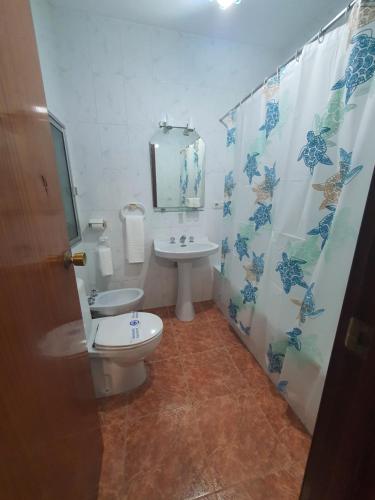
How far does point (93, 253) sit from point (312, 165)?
1.86 meters

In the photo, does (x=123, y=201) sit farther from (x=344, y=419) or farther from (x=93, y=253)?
(x=344, y=419)

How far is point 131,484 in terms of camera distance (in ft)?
3.08

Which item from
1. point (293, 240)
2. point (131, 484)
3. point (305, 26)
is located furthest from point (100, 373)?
point (305, 26)

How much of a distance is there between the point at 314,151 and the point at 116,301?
6.07 feet

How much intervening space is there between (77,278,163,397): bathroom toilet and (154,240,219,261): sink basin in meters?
0.57

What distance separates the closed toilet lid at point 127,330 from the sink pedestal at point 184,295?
67 centimetres

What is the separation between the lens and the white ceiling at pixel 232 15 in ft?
4.67

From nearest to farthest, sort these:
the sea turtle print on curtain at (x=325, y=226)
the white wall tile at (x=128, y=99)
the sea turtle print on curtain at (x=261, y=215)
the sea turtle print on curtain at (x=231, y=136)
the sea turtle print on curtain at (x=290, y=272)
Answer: the sea turtle print on curtain at (x=325, y=226) → the sea turtle print on curtain at (x=290, y=272) → the sea turtle print on curtain at (x=261, y=215) → the white wall tile at (x=128, y=99) → the sea turtle print on curtain at (x=231, y=136)

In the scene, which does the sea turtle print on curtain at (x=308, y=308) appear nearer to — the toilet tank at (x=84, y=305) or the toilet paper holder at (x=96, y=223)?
the toilet tank at (x=84, y=305)

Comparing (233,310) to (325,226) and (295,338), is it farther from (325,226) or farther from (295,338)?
(325,226)

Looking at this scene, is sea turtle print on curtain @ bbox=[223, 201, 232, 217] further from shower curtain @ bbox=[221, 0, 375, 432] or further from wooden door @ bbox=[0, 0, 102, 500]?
wooden door @ bbox=[0, 0, 102, 500]

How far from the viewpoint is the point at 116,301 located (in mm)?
1909

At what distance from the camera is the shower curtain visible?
0.78m

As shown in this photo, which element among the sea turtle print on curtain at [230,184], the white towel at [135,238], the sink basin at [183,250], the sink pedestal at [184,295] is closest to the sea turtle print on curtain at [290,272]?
the sink basin at [183,250]
